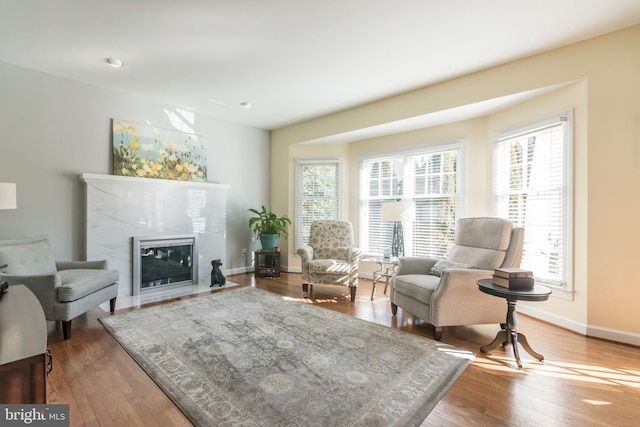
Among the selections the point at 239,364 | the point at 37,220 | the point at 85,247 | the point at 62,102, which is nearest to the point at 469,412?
the point at 239,364

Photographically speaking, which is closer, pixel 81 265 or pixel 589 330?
pixel 589 330

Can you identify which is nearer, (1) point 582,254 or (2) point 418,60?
(1) point 582,254

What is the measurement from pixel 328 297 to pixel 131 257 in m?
2.80

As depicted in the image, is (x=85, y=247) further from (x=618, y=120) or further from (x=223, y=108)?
(x=618, y=120)

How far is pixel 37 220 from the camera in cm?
351

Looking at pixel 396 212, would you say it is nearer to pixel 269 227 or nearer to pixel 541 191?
pixel 541 191

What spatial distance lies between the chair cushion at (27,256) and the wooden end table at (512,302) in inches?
169

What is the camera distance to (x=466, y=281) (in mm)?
2693

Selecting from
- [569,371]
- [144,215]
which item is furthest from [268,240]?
[569,371]

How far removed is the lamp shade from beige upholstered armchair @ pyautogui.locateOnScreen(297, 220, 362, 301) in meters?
3.01

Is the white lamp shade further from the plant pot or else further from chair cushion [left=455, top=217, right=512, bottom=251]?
the plant pot

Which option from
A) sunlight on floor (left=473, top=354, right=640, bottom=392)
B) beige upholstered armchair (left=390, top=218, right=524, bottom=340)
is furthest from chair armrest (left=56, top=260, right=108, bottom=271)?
sunlight on floor (left=473, top=354, right=640, bottom=392)

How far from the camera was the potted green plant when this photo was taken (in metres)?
5.27

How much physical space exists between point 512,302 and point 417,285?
0.80 meters
